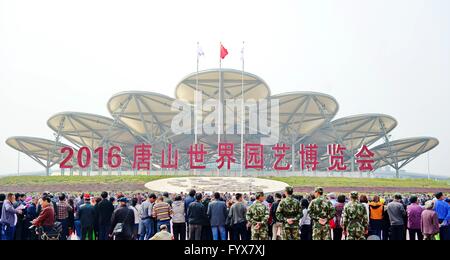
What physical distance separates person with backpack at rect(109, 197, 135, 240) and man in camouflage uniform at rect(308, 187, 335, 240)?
413 cm

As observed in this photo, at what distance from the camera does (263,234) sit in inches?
356

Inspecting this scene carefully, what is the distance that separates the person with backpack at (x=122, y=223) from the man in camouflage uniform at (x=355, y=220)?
189 inches

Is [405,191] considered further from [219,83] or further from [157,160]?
[157,160]

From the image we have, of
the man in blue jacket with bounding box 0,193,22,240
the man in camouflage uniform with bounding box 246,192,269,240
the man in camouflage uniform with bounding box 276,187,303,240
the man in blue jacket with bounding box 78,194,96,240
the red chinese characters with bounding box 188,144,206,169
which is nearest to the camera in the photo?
the man in camouflage uniform with bounding box 276,187,303,240

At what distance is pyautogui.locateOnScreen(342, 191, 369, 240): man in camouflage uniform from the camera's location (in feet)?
28.5

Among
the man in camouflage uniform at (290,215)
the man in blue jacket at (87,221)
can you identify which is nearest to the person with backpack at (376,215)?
the man in camouflage uniform at (290,215)

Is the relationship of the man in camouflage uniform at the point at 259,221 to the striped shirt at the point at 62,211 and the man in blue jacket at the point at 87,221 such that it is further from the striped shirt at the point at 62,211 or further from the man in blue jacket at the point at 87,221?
the striped shirt at the point at 62,211

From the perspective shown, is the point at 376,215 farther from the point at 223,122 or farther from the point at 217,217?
the point at 223,122

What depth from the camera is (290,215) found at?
28.8 feet

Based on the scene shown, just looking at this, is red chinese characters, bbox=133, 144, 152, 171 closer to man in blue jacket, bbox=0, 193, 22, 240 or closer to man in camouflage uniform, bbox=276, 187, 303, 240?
man in blue jacket, bbox=0, 193, 22, 240

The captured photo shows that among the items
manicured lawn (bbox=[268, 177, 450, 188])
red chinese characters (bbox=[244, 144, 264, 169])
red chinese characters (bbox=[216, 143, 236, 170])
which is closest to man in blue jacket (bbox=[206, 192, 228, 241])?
manicured lawn (bbox=[268, 177, 450, 188])

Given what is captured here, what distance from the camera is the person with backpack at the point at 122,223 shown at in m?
9.47

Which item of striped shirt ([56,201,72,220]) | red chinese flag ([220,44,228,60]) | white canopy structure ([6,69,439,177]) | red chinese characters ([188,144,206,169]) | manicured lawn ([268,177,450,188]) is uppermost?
red chinese flag ([220,44,228,60])

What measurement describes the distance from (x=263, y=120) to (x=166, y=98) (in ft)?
39.1
